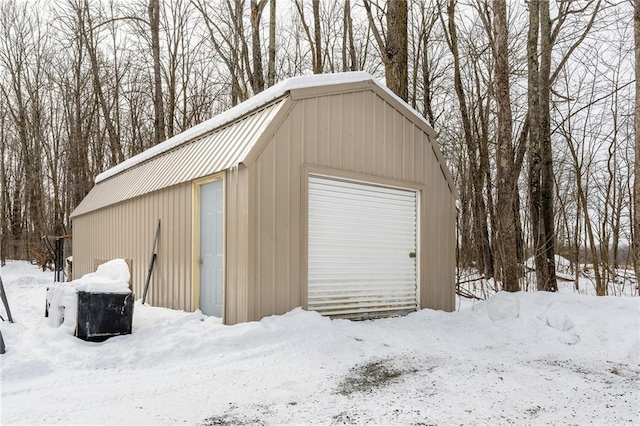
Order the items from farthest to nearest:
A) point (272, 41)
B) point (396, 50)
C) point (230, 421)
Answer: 1. point (272, 41)
2. point (396, 50)
3. point (230, 421)

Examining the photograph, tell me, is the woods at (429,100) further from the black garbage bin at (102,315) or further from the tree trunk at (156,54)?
the black garbage bin at (102,315)

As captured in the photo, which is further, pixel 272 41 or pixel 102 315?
pixel 272 41

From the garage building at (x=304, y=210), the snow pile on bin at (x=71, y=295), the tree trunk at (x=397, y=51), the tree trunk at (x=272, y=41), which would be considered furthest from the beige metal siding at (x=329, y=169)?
the tree trunk at (x=272, y=41)

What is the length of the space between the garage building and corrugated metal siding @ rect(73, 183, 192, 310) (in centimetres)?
3

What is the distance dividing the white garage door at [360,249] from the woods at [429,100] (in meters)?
2.14

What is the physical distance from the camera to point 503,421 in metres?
2.96

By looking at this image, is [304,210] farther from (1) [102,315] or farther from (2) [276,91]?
(1) [102,315]

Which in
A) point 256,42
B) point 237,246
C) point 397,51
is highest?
point 256,42

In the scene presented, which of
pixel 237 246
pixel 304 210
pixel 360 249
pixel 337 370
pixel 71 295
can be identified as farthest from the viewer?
pixel 360 249

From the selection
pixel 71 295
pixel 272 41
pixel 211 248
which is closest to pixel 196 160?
pixel 211 248

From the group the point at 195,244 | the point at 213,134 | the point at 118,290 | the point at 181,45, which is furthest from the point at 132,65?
the point at 118,290

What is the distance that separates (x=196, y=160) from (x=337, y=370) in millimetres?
4162

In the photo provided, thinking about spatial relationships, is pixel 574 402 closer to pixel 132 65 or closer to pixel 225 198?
pixel 225 198

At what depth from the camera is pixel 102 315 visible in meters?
4.88
